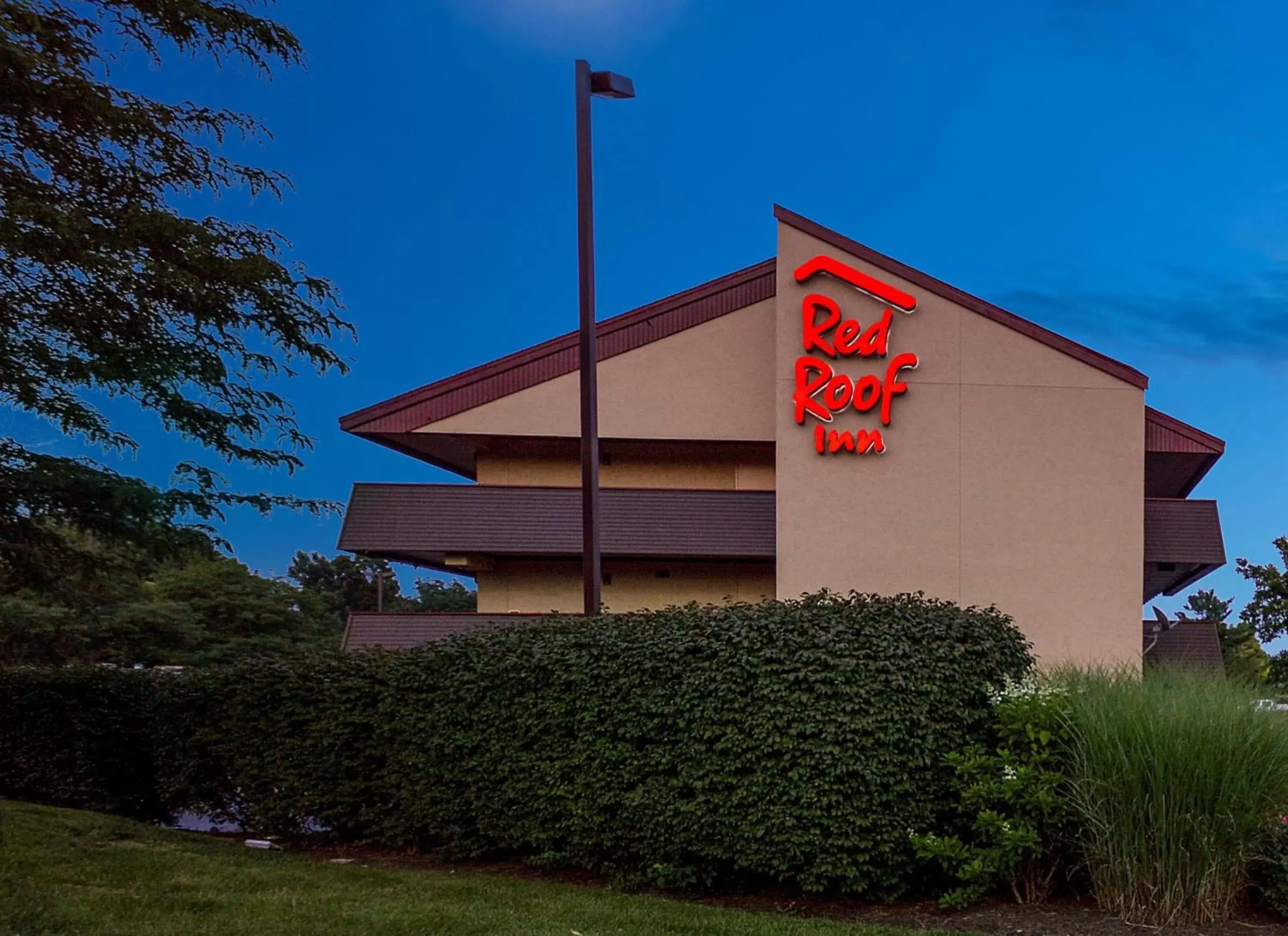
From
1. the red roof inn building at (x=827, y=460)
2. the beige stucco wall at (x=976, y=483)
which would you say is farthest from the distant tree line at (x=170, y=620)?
the beige stucco wall at (x=976, y=483)

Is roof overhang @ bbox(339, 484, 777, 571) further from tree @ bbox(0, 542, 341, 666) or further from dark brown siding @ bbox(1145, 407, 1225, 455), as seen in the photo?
dark brown siding @ bbox(1145, 407, 1225, 455)

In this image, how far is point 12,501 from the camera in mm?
11141

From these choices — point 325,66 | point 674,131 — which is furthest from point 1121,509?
point 325,66

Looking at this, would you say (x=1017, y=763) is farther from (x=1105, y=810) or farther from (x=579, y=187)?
(x=579, y=187)

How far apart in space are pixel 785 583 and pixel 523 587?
5.13 m

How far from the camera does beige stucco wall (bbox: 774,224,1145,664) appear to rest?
67.3 ft

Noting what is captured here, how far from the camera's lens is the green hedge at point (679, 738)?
805cm

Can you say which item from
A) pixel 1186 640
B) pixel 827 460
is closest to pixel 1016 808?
pixel 827 460

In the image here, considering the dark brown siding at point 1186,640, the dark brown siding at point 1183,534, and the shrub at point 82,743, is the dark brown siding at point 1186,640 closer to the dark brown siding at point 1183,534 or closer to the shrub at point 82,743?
the dark brown siding at point 1183,534

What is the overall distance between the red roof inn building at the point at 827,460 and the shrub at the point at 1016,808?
12.1 metres

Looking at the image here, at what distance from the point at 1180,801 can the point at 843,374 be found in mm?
14339

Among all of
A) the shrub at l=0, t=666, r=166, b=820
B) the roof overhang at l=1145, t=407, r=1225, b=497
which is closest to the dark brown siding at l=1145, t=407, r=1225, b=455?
the roof overhang at l=1145, t=407, r=1225, b=497

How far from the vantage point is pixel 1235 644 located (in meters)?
42.9

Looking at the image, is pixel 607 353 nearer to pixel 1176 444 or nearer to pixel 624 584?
pixel 624 584
